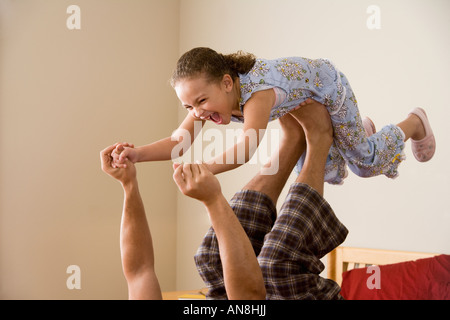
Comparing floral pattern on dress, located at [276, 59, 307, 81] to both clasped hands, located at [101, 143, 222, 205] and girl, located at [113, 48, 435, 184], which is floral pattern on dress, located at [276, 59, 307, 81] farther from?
clasped hands, located at [101, 143, 222, 205]

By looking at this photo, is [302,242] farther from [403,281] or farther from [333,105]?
[403,281]

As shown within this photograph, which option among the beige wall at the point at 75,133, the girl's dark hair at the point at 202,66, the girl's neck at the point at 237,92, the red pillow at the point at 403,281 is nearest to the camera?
the girl's dark hair at the point at 202,66

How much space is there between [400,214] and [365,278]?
0.39 meters

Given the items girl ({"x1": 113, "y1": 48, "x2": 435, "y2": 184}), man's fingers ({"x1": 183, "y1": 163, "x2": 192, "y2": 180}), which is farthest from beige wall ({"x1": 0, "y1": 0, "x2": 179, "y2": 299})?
man's fingers ({"x1": 183, "y1": 163, "x2": 192, "y2": 180})

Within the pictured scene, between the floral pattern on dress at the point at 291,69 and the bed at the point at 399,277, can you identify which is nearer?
the floral pattern on dress at the point at 291,69

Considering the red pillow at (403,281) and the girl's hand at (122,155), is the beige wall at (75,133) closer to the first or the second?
the red pillow at (403,281)

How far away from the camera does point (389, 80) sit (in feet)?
7.79

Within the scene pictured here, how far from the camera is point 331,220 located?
119 centimetres

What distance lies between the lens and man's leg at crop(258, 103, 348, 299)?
1.08 metres

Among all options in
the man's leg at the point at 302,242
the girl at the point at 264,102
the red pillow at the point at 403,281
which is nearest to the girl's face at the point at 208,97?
the girl at the point at 264,102

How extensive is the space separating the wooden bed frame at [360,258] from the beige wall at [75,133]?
4.36 feet

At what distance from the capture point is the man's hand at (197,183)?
850 millimetres

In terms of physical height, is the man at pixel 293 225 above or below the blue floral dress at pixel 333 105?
below

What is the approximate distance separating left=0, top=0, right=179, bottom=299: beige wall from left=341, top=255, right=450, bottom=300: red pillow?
62.1 inches
